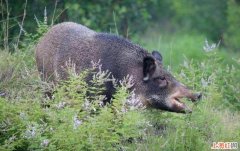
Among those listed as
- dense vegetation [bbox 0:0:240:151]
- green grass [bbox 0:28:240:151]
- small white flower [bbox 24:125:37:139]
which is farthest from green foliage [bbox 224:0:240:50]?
small white flower [bbox 24:125:37:139]

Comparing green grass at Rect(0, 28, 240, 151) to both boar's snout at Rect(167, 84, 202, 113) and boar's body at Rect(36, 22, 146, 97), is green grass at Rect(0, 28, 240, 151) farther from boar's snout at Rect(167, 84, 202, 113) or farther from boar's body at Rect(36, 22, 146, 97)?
boar's body at Rect(36, 22, 146, 97)

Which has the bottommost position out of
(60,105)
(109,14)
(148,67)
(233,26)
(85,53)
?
(60,105)

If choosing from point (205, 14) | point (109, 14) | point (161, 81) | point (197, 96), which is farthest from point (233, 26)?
point (197, 96)

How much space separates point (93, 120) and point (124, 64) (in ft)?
5.91

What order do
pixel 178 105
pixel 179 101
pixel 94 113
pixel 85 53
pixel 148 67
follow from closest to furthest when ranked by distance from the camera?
pixel 94 113 < pixel 178 105 < pixel 179 101 < pixel 148 67 < pixel 85 53

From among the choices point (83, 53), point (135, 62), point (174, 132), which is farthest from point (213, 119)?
point (83, 53)

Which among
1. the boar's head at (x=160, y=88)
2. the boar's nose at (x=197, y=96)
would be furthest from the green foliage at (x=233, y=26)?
Result: the boar's nose at (x=197, y=96)

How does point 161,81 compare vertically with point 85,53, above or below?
below

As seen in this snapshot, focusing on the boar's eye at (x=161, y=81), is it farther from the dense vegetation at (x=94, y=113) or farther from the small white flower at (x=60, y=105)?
the small white flower at (x=60, y=105)

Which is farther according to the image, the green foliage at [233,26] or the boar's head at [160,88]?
the green foliage at [233,26]

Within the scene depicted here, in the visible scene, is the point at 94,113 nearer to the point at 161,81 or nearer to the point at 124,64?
the point at 124,64

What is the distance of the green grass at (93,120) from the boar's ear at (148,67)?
1.43 feet

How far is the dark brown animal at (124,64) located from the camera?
9.01m

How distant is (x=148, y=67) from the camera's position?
9086 mm
